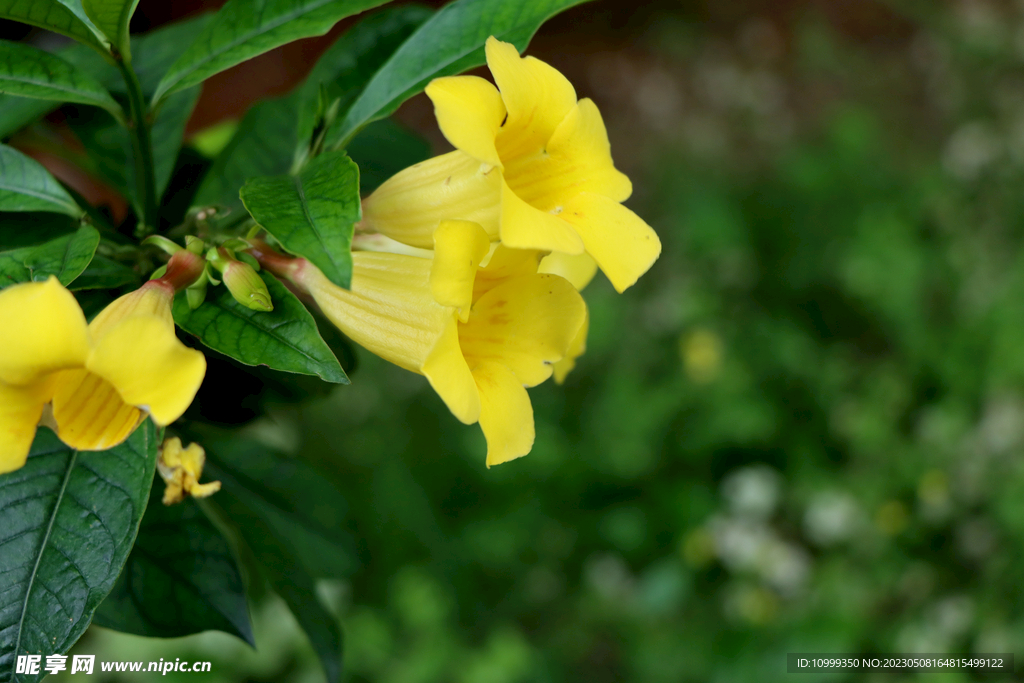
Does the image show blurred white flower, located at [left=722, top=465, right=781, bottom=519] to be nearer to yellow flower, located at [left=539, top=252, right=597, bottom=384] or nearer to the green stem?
yellow flower, located at [left=539, top=252, right=597, bottom=384]

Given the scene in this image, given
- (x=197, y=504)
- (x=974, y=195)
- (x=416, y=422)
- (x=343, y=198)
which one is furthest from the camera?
(x=974, y=195)

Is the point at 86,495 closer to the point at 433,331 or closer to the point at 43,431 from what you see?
the point at 43,431

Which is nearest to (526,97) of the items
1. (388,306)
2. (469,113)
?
(469,113)

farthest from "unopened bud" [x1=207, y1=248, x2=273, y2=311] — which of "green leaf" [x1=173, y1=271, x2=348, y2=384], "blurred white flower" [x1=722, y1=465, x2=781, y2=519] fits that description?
"blurred white flower" [x1=722, y1=465, x2=781, y2=519]

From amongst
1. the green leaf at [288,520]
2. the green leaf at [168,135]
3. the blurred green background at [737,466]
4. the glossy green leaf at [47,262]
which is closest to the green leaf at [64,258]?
the glossy green leaf at [47,262]

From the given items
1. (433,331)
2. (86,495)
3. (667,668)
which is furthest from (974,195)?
(86,495)

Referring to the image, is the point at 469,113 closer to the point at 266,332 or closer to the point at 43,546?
the point at 266,332
